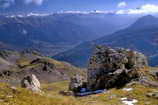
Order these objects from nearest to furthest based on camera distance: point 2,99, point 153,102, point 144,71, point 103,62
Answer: point 2,99, point 153,102, point 144,71, point 103,62

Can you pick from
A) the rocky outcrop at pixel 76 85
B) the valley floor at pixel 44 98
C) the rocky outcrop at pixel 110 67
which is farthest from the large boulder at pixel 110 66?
the valley floor at pixel 44 98

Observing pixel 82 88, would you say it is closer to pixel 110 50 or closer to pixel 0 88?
pixel 110 50

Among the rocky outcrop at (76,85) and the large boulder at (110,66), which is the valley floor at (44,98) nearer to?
the large boulder at (110,66)

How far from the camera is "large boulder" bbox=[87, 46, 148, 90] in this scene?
7512cm

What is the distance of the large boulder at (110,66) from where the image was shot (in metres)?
75.1

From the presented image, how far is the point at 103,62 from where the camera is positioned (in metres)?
86.3

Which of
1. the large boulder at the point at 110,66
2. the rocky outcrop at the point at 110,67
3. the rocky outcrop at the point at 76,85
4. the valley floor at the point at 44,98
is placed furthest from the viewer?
the rocky outcrop at the point at 76,85

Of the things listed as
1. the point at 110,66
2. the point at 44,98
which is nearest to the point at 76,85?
the point at 110,66

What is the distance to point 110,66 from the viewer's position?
85.2 m

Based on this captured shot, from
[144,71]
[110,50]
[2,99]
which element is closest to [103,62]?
[110,50]

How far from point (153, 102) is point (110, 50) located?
45413mm

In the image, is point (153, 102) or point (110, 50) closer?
point (153, 102)

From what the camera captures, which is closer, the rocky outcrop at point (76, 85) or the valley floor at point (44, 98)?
the valley floor at point (44, 98)

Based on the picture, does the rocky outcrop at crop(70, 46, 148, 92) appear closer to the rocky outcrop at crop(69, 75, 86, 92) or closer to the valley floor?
the rocky outcrop at crop(69, 75, 86, 92)
